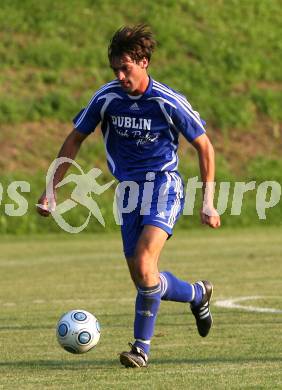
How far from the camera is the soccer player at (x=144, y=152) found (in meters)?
7.55

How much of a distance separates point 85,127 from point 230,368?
1.91 metres

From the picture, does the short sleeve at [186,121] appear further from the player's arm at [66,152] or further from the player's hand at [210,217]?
the player's arm at [66,152]

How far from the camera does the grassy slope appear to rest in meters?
27.5

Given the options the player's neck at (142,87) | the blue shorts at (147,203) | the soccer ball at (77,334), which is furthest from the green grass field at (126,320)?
the player's neck at (142,87)

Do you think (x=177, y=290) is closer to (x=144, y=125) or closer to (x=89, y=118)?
(x=144, y=125)

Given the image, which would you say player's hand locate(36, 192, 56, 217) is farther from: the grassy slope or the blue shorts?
the grassy slope

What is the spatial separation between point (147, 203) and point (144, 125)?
1.65 feet

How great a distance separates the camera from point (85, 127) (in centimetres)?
800

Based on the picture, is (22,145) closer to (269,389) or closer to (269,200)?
(269,200)

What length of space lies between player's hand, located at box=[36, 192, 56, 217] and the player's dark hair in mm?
1060

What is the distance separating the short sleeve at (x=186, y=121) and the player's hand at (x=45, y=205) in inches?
38.9

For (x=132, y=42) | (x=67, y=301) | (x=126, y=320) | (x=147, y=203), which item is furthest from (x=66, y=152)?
(x=67, y=301)

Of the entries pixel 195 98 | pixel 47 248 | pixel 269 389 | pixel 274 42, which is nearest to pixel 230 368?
pixel 269 389

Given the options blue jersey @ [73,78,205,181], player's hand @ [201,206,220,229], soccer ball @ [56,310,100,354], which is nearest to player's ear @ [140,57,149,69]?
blue jersey @ [73,78,205,181]
